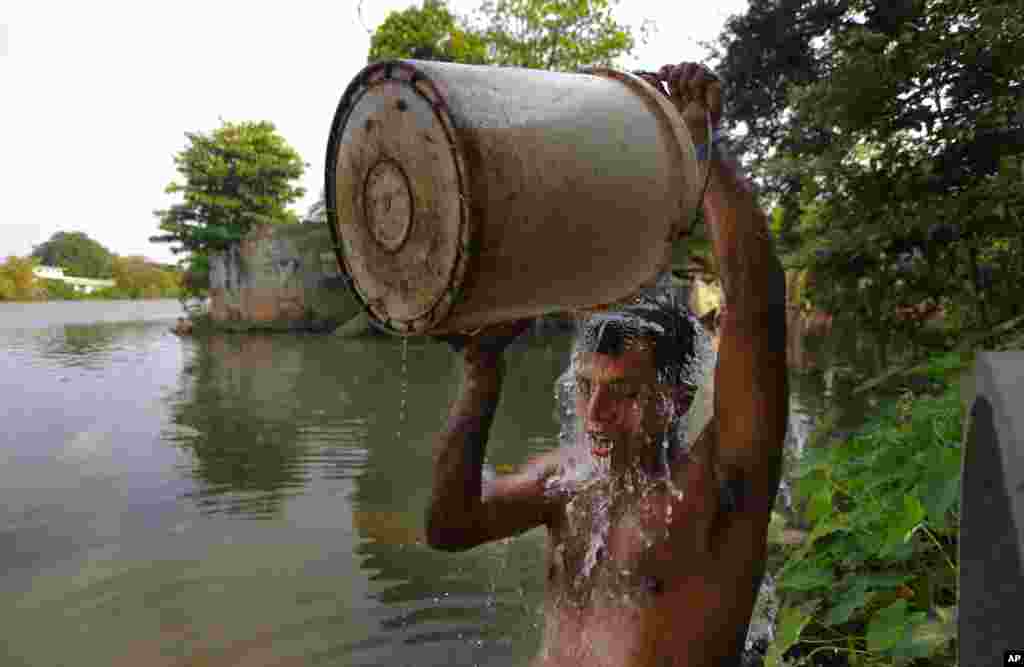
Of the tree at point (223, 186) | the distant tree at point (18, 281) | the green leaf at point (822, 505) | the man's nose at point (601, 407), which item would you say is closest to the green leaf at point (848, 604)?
the green leaf at point (822, 505)

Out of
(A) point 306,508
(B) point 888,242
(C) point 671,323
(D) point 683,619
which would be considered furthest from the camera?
(A) point 306,508

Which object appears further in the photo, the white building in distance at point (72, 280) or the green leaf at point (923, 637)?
the white building in distance at point (72, 280)

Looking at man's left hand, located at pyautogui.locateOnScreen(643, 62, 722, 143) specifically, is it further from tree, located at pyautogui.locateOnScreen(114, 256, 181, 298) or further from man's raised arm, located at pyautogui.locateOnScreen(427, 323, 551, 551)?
tree, located at pyautogui.locateOnScreen(114, 256, 181, 298)

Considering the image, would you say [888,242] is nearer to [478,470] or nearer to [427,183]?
[478,470]

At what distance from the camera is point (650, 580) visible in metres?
2.03

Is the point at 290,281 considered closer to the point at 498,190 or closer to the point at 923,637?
the point at 923,637

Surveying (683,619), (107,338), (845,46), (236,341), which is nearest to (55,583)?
(683,619)

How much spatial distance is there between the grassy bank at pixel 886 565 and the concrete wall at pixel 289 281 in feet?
78.1

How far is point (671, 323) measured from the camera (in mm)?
2199

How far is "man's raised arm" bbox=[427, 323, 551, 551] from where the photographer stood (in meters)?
2.12

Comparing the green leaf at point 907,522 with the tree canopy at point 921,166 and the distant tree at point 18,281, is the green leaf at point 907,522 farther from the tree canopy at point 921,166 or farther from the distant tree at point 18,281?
the distant tree at point 18,281

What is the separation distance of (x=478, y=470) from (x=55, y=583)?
409 cm

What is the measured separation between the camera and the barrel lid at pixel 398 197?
1.28 meters

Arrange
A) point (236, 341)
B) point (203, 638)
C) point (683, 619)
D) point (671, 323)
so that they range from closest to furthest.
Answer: point (683, 619) < point (671, 323) < point (203, 638) < point (236, 341)
